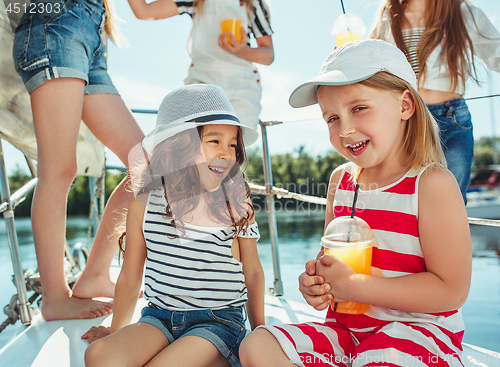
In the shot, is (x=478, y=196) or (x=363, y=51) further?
(x=478, y=196)

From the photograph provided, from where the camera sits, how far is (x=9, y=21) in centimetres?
122

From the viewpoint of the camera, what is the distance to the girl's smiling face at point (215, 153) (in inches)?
40.0

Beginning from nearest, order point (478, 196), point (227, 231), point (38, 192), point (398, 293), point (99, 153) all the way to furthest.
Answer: point (398, 293) < point (227, 231) < point (38, 192) < point (99, 153) < point (478, 196)

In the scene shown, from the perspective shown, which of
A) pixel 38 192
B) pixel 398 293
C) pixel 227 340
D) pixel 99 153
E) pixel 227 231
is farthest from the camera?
pixel 99 153

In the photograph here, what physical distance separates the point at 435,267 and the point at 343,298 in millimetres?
179

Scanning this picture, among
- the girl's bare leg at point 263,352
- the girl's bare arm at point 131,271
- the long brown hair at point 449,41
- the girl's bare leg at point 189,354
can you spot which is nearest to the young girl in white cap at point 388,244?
the girl's bare leg at point 263,352

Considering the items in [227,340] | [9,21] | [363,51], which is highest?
[9,21]

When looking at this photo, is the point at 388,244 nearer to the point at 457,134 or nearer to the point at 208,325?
the point at 208,325

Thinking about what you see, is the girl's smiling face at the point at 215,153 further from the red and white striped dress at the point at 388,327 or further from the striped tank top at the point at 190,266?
the red and white striped dress at the point at 388,327

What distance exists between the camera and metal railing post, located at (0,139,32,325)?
3.93ft

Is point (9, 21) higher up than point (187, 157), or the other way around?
point (9, 21)

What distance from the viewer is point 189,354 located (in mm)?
789

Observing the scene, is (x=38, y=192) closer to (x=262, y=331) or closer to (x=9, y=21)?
(x=9, y=21)

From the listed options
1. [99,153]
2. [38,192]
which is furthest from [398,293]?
[99,153]
